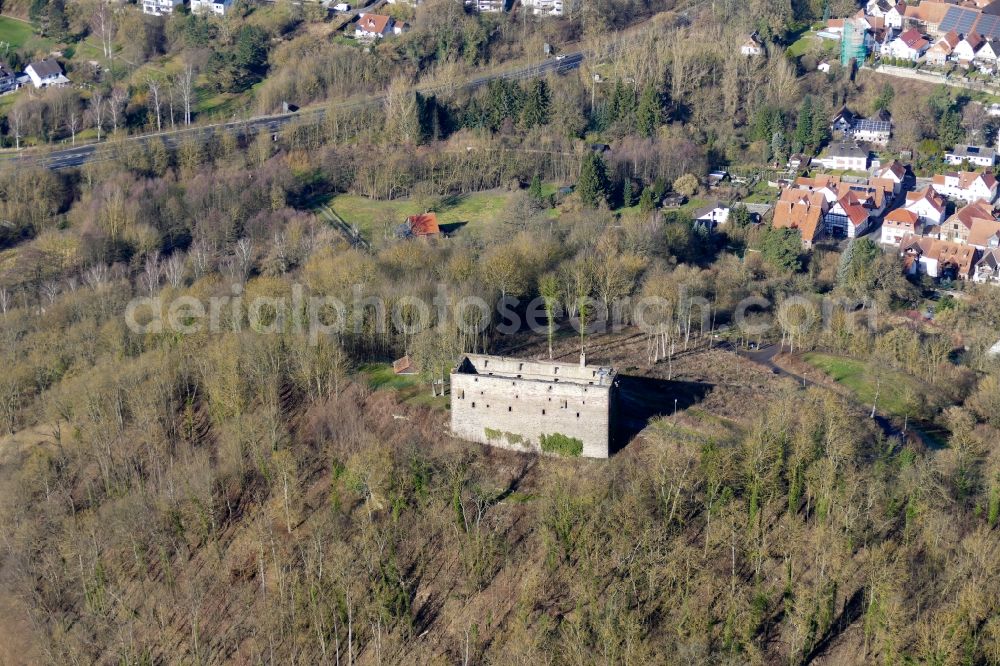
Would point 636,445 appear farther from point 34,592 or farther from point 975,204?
point 975,204

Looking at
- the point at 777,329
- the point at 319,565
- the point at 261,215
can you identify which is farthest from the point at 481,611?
the point at 261,215

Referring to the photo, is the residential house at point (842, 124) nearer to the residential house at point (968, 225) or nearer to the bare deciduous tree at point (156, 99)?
the residential house at point (968, 225)

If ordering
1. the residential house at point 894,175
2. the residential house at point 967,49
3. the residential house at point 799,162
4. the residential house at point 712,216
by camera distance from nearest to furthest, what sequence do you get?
the residential house at point 712,216
the residential house at point 894,175
the residential house at point 799,162
the residential house at point 967,49

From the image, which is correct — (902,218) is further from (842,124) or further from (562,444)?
(562,444)

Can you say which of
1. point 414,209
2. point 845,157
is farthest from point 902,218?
point 414,209

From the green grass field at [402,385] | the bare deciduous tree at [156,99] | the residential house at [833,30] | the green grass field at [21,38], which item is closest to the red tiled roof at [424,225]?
the green grass field at [402,385]

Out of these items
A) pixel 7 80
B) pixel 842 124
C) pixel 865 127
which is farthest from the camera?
pixel 7 80
